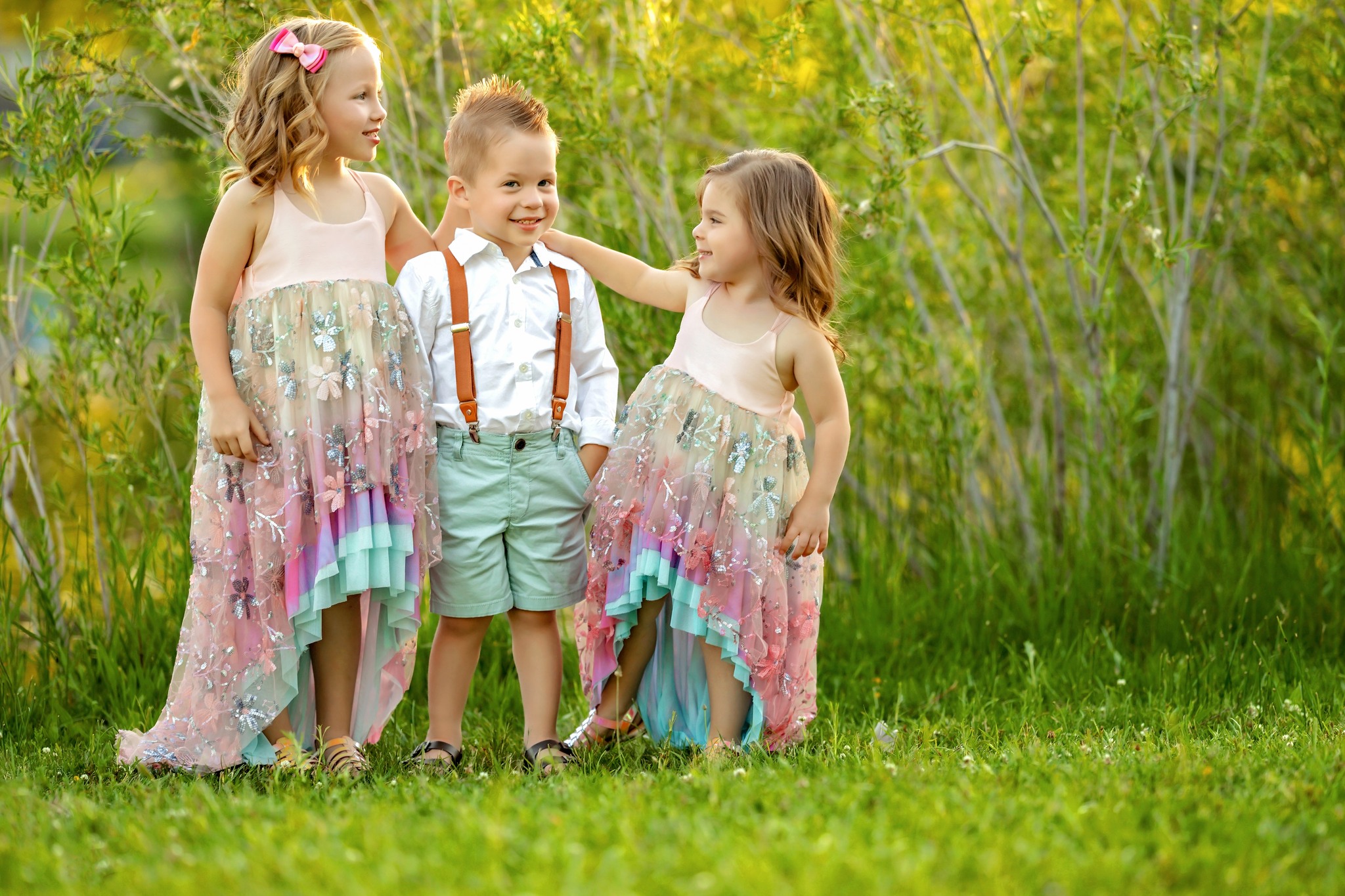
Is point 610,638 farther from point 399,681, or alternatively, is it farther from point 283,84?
point 283,84

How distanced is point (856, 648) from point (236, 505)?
6.56 feet

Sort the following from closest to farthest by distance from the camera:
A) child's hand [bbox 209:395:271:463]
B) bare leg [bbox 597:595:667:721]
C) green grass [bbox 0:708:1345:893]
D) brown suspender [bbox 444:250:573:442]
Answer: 1. green grass [bbox 0:708:1345:893]
2. child's hand [bbox 209:395:271:463]
3. brown suspender [bbox 444:250:573:442]
4. bare leg [bbox 597:595:667:721]

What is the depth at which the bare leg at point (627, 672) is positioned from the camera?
2941 mm

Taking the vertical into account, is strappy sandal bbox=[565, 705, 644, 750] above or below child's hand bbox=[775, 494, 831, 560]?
below

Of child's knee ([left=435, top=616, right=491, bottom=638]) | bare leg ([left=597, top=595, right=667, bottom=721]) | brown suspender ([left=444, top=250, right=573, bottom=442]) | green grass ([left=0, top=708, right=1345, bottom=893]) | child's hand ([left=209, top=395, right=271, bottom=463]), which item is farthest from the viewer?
bare leg ([left=597, top=595, right=667, bottom=721])

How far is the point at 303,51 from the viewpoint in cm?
261

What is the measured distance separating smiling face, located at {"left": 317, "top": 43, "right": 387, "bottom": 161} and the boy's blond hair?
185 millimetres

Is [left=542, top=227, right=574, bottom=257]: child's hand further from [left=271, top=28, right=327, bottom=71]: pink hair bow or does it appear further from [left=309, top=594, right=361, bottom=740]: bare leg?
[left=309, top=594, right=361, bottom=740]: bare leg

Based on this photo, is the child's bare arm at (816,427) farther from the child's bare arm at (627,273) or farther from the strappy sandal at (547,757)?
the strappy sandal at (547,757)

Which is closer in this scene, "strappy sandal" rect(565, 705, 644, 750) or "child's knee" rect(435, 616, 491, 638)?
"child's knee" rect(435, 616, 491, 638)

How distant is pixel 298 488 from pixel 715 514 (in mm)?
911

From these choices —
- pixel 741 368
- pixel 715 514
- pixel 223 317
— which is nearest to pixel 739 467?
pixel 715 514

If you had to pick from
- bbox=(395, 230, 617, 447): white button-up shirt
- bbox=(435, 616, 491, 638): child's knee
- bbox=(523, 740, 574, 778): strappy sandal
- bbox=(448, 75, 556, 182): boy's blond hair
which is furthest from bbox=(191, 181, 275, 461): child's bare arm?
bbox=(523, 740, 574, 778): strappy sandal

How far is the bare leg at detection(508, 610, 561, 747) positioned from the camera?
2836 mm
